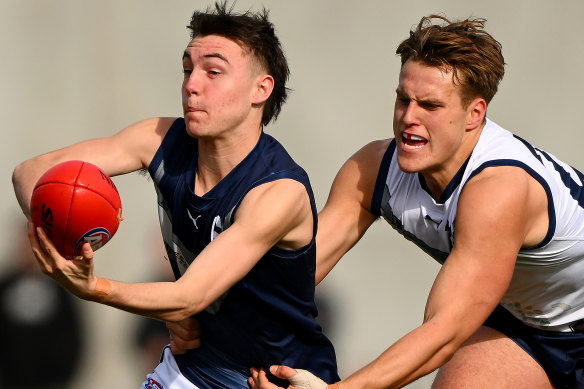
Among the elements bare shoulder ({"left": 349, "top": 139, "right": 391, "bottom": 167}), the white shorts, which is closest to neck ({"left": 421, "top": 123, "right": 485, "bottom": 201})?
bare shoulder ({"left": 349, "top": 139, "right": 391, "bottom": 167})

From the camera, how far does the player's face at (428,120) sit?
3756 millimetres

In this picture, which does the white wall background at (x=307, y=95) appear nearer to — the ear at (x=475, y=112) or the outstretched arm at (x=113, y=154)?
the outstretched arm at (x=113, y=154)

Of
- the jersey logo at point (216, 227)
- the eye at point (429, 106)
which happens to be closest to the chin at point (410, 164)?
the eye at point (429, 106)

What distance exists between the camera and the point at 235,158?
12.2 ft

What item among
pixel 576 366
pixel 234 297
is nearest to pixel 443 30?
pixel 234 297

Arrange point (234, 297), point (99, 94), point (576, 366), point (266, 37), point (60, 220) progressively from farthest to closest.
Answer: point (99, 94)
point (576, 366)
point (266, 37)
point (234, 297)
point (60, 220)

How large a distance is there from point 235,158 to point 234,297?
540 millimetres

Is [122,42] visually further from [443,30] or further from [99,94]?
[443,30]

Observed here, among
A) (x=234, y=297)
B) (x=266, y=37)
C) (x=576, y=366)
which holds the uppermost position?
(x=266, y=37)

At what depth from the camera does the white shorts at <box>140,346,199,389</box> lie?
12.8 feet

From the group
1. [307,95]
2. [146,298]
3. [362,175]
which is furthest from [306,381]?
[307,95]

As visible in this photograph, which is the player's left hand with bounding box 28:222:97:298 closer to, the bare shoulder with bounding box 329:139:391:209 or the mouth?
the mouth

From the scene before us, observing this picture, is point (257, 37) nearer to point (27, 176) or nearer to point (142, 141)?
point (142, 141)

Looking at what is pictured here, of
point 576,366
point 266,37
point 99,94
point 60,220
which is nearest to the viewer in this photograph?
point 60,220
